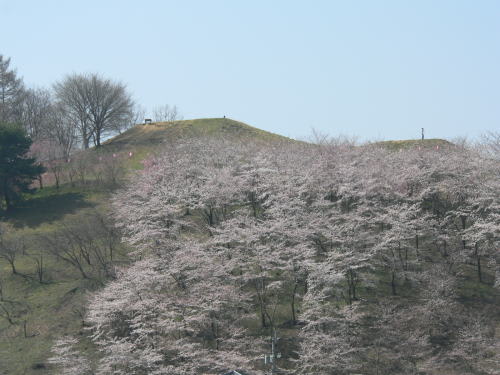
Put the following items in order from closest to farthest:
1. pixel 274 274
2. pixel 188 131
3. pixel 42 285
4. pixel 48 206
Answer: pixel 274 274 < pixel 42 285 < pixel 48 206 < pixel 188 131

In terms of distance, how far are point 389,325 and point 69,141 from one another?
66.3 meters

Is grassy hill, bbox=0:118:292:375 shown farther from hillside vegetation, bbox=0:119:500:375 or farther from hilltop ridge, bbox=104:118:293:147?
hilltop ridge, bbox=104:118:293:147

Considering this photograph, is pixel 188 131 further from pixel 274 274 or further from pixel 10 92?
pixel 274 274

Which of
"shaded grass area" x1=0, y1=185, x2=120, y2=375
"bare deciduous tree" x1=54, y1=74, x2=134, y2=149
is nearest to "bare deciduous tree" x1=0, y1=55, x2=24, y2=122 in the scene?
"bare deciduous tree" x1=54, y1=74, x2=134, y2=149

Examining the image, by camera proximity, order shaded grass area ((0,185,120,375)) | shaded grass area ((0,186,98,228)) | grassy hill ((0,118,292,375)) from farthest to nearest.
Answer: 1. shaded grass area ((0,186,98,228))
2. grassy hill ((0,118,292,375))
3. shaded grass area ((0,185,120,375))

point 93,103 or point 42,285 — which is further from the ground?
Result: point 93,103

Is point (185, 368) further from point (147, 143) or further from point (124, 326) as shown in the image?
point (147, 143)

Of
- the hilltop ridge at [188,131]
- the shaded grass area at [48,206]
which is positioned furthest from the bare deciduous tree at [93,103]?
the shaded grass area at [48,206]

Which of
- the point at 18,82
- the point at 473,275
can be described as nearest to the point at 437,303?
the point at 473,275

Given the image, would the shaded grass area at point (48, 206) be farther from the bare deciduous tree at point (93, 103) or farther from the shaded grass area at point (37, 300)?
the bare deciduous tree at point (93, 103)

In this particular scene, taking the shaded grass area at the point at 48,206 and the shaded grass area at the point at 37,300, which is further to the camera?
the shaded grass area at the point at 48,206

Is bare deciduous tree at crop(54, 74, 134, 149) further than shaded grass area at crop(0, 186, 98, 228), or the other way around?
bare deciduous tree at crop(54, 74, 134, 149)

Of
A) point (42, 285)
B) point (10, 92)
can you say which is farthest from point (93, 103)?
point (42, 285)

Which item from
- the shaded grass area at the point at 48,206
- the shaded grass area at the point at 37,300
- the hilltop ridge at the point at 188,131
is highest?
the hilltop ridge at the point at 188,131
